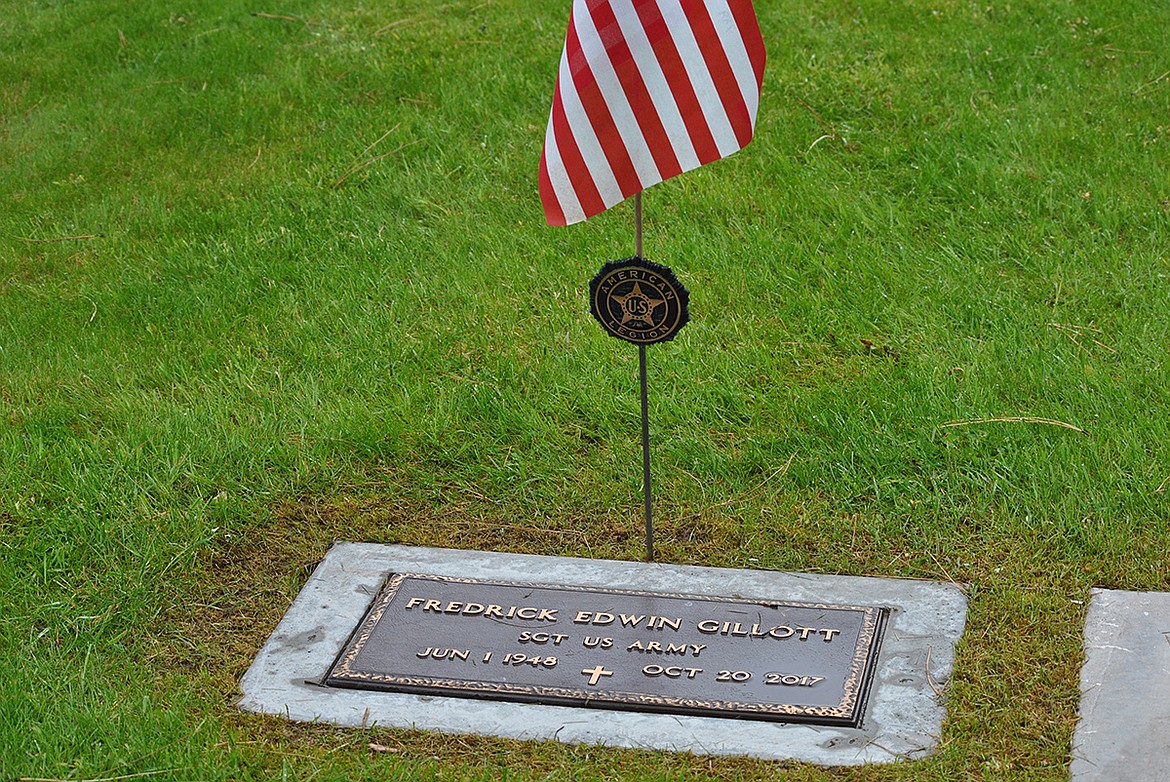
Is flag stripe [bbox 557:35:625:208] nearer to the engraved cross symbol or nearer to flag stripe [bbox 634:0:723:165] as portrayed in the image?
flag stripe [bbox 634:0:723:165]

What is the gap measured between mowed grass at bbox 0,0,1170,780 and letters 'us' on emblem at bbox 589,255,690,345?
0.72 metres

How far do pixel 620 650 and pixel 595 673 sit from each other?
0.11m

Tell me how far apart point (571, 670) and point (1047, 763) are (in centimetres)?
118

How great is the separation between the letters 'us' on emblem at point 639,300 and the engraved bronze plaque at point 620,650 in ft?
2.44

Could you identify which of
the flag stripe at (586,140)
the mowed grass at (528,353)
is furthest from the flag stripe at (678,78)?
the mowed grass at (528,353)

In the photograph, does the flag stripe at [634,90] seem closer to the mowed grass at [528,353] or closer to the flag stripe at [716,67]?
the flag stripe at [716,67]

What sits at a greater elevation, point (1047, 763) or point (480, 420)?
point (480, 420)

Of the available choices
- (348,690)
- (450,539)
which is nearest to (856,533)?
(450,539)

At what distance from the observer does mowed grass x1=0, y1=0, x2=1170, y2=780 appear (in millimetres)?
3688

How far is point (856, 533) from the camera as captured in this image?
13.3 feet

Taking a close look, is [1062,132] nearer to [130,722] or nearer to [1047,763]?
[1047,763]

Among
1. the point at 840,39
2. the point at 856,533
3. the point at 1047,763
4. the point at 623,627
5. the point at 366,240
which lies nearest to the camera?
the point at 1047,763

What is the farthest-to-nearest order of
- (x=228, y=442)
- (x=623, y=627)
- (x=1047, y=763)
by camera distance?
(x=228, y=442) → (x=623, y=627) → (x=1047, y=763)

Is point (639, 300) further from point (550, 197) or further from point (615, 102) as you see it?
point (615, 102)
